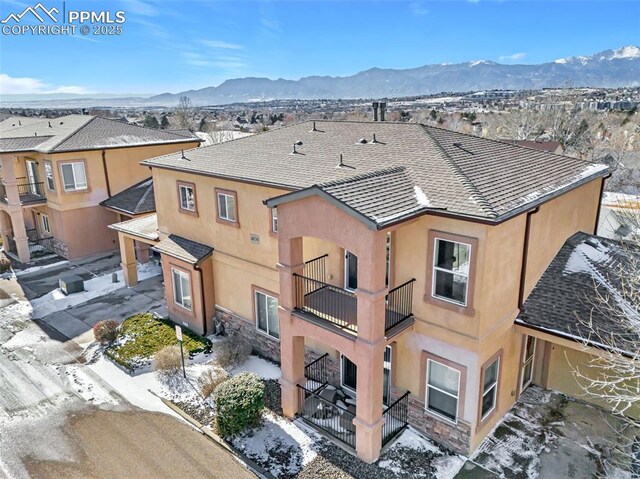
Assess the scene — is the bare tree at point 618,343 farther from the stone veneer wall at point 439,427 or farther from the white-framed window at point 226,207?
the white-framed window at point 226,207

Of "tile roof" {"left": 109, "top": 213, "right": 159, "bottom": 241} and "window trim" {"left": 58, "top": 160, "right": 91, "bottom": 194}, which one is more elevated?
"window trim" {"left": 58, "top": 160, "right": 91, "bottom": 194}

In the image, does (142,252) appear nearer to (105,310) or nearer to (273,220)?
(105,310)

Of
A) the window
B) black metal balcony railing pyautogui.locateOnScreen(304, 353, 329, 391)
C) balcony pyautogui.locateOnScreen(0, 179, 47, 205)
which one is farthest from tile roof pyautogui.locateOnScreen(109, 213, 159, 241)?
black metal balcony railing pyautogui.locateOnScreen(304, 353, 329, 391)

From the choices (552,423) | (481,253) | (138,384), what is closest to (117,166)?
(138,384)

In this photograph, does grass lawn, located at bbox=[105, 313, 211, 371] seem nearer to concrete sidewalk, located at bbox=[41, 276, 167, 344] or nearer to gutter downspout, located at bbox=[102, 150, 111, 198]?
concrete sidewalk, located at bbox=[41, 276, 167, 344]

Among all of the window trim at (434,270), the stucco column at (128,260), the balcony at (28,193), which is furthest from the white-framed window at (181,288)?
the balcony at (28,193)

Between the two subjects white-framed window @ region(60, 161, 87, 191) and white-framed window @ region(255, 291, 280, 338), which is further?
white-framed window @ region(60, 161, 87, 191)

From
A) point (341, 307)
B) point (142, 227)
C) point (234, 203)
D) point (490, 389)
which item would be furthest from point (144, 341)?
point (490, 389)

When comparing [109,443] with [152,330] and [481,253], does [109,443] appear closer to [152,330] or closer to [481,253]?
[152,330]
